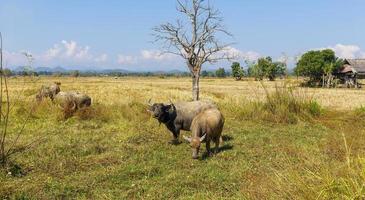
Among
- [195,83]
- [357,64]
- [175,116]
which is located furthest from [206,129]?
[357,64]

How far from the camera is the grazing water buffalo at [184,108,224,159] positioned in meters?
11.2

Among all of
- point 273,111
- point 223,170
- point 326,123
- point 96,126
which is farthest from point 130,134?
point 326,123

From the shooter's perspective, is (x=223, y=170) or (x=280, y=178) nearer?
(x=280, y=178)

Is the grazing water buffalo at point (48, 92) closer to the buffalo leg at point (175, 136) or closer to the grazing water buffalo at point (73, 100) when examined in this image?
the grazing water buffalo at point (73, 100)

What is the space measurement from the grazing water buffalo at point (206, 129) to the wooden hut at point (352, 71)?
175ft

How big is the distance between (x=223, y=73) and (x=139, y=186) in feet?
459

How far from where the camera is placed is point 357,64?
64688 mm

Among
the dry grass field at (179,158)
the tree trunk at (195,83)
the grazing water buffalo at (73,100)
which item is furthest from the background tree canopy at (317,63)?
the grazing water buffalo at (73,100)

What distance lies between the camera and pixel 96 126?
16.4 m

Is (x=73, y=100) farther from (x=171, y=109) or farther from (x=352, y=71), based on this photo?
(x=352, y=71)

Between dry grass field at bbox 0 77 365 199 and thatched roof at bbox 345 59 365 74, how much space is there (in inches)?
1842

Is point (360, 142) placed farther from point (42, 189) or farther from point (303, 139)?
point (42, 189)

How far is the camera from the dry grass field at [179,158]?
19.5 ft

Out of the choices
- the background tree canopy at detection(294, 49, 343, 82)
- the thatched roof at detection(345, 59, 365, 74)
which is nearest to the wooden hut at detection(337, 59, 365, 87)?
the thatched roof at detection(345, 59, 365, 74)
